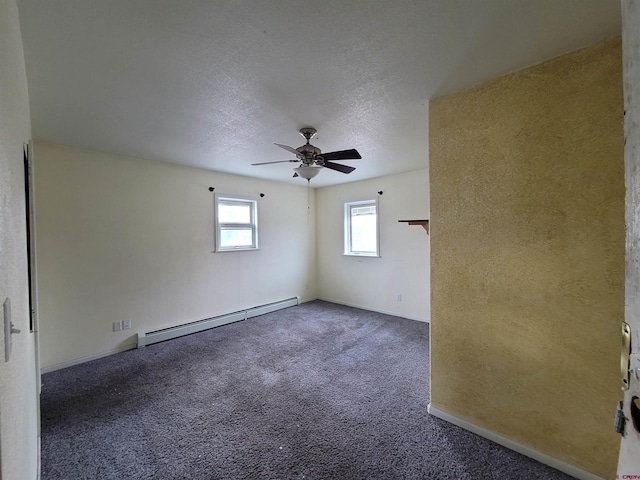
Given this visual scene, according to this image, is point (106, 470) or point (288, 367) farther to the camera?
point (288, 367)

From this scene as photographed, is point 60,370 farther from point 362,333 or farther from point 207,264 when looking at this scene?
point 362,333

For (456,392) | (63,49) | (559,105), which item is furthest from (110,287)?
(559,105)

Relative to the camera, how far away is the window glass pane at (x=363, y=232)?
4.87 meters

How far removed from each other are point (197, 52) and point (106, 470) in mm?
2432

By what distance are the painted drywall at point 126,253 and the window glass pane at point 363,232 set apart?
1689 millimetres

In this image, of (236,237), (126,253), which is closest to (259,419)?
(126,253)

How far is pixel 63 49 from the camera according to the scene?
1.39 meters

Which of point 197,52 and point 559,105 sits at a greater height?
point 197,52

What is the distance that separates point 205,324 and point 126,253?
1.39 metres

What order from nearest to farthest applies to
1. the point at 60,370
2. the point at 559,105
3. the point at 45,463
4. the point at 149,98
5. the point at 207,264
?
the point at 559,105 → the point at 45,463 → the point at 149,98 → the point at 60,370 → the point at 207,264

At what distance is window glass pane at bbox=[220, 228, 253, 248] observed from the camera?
14.0 ft

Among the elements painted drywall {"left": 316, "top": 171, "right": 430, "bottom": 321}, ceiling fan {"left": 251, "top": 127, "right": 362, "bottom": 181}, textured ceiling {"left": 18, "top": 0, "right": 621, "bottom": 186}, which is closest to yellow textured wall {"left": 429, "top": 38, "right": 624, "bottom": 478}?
textured ceiling {"left": 18, "top": 0, "right": 621, "bottom": 186}

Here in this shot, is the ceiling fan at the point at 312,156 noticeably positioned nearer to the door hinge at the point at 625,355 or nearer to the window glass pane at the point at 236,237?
the door hinge at the point at 625,355

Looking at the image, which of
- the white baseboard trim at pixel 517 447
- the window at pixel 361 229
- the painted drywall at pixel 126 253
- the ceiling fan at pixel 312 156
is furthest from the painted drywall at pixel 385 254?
the white baseboard trim at pixel 517 447
